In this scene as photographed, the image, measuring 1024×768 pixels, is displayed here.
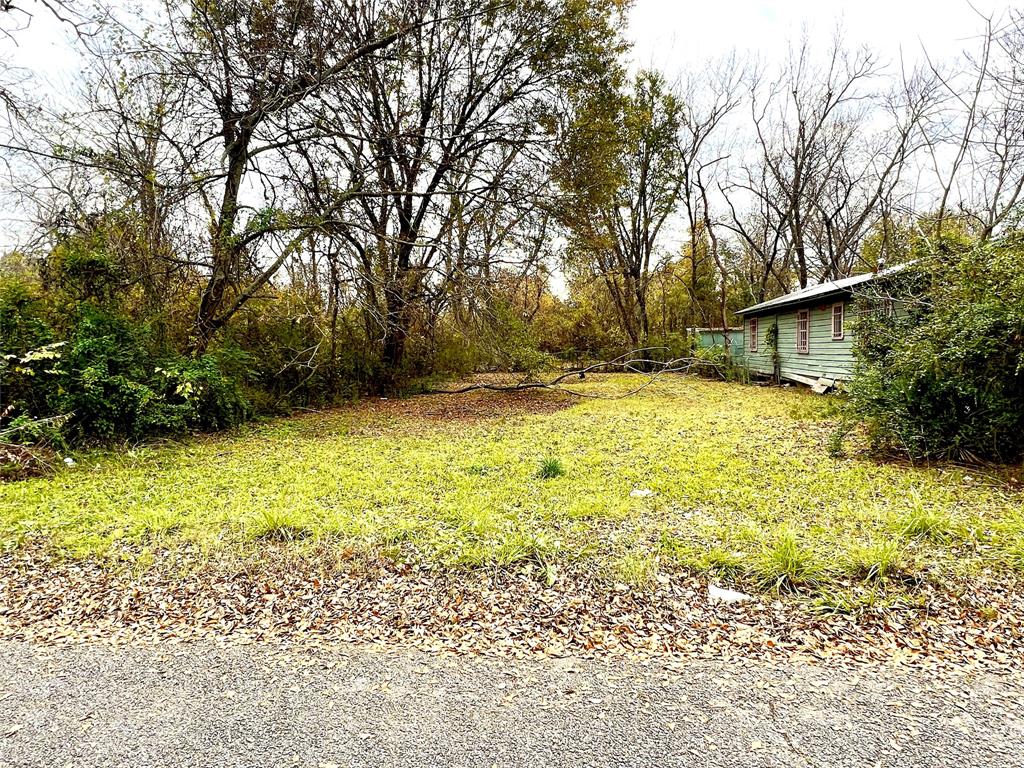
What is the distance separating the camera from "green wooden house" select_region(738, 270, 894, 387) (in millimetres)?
10031

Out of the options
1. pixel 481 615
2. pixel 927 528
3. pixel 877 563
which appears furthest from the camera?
pixel 927 528

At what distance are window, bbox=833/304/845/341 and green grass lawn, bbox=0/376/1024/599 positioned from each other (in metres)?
5.29

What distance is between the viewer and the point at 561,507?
3.69 metres

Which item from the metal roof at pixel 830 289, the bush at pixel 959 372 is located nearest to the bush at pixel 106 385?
the bush at pixel 959 372

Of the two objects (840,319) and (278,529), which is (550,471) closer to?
(278,529)

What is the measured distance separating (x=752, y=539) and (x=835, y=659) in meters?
0.99

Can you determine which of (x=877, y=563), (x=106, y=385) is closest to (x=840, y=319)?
(x=877, y=563)

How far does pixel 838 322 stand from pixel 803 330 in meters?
1.87

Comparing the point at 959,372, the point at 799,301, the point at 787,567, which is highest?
the point at 799,301

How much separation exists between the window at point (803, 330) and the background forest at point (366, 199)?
3.72 metres

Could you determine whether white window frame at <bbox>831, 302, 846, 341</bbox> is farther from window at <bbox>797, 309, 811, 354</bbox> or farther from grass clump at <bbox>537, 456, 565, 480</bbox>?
grass clump at <bbox>537, 456, 565, 480</bbox>

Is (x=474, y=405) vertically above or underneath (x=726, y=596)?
above

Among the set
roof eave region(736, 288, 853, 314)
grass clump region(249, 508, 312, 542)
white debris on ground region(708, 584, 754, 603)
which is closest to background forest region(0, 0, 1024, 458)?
roof eave region(736, 288, 853, 314)

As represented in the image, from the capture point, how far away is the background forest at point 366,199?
17.7 feet
